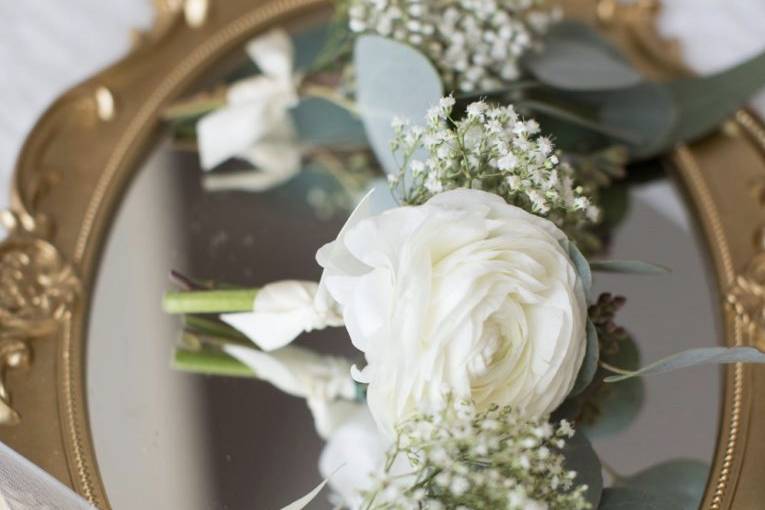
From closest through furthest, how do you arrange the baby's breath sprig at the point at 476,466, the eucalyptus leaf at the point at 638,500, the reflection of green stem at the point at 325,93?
the baby's breath sprig at the point at 476,466 < the eucalyptus leaf at the point at 638,500 < the reflection of green stem at the point at 325,93

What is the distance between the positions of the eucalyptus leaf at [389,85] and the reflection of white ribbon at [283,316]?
12 centimetres

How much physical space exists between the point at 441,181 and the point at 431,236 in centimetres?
7

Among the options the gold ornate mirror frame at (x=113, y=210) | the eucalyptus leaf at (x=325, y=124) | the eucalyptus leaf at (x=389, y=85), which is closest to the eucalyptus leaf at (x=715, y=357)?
the gold ornate mirror frame at (x=113, y=210)

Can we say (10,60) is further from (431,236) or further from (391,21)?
(431,236)

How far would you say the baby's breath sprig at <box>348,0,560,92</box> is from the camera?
2.46 feet

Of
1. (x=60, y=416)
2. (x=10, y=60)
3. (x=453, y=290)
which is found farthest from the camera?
(x=10, y=60)

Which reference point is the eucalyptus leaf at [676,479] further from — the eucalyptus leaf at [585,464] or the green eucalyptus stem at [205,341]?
the green eucalyptus stem at [205,341]

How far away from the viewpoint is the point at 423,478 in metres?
0.56

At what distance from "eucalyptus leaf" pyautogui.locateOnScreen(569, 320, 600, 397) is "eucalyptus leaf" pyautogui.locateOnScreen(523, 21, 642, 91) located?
0.90ft

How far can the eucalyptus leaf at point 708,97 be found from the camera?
84 cm

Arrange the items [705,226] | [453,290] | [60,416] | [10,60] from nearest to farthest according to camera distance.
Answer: [453,290]
[60,416]
[705,226]
[10,60]

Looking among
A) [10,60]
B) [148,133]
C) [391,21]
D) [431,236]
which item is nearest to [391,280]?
[431,236]

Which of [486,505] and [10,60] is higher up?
[10,60]

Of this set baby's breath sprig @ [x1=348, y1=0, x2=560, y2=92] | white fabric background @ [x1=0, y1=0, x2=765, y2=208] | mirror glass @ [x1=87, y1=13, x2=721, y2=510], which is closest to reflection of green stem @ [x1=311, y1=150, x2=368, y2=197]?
mirror glass @ [x1=87, y1=13, x2=721, y2=510]
